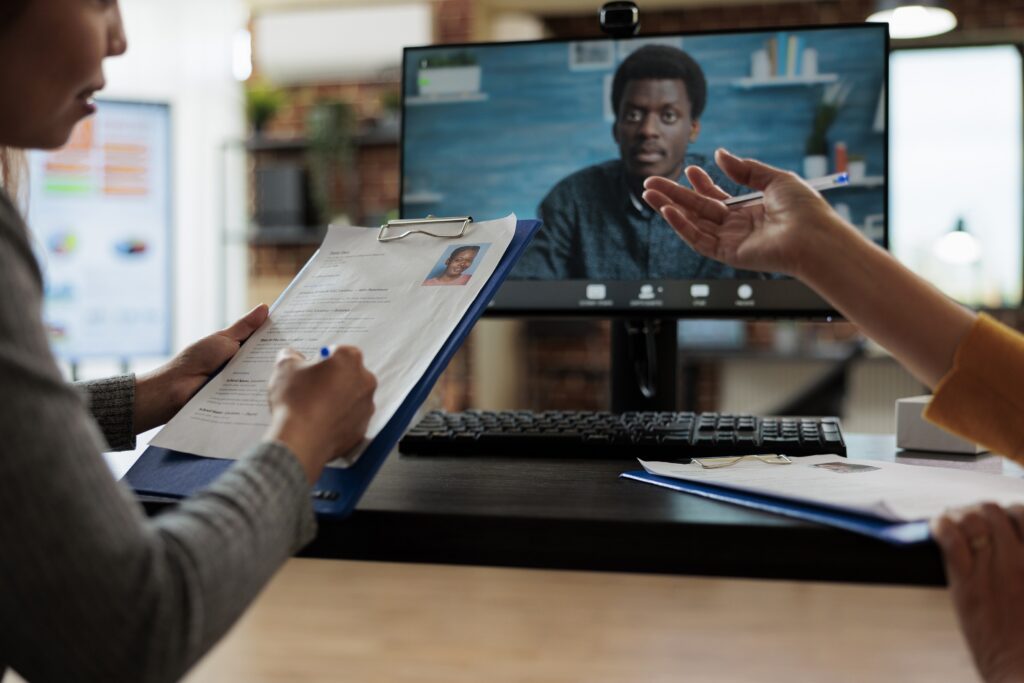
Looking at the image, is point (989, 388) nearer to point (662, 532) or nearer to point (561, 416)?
point (662, 532)

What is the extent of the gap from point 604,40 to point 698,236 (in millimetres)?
455

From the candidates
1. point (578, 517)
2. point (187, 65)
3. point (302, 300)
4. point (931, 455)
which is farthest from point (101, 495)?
point (187, 65)

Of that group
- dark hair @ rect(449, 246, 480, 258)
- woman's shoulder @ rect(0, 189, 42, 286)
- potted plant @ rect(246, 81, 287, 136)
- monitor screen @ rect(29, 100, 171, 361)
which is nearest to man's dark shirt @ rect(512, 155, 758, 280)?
dark hair @ rect(449, 246, 480, 258)

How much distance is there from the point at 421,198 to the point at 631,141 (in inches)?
11.0

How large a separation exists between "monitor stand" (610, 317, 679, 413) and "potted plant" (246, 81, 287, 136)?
3809 millimetres

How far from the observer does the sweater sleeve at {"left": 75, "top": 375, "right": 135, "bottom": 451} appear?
86 centimetres

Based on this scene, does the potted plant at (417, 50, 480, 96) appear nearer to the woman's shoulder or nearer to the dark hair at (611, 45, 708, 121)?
the dark hair at (611, 45, 708, 121)

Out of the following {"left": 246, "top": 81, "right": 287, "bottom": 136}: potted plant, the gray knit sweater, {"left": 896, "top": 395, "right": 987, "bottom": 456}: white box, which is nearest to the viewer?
the gray knit sweater

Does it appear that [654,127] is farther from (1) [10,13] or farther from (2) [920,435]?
(1) [10,13]

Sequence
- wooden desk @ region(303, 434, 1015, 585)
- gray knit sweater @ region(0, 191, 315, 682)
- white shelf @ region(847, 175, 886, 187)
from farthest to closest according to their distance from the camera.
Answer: white shelf @ region(847, 175, 886, 187)
wooden desk @ region(303, 434, 1015, 585)
gray knit sweater @ region(0, 191, 315, 682)

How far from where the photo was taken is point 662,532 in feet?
1.90

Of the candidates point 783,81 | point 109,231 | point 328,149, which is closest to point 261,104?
point 328,149

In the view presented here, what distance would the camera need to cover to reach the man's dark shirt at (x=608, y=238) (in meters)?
1.15

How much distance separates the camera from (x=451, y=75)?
1.24m
